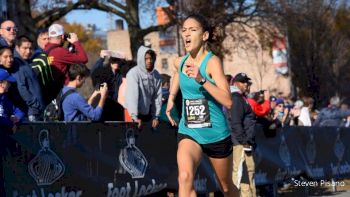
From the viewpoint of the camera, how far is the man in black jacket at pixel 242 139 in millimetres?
11094

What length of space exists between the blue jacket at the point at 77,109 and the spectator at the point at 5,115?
40.7 inches

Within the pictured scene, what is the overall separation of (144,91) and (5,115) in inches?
107

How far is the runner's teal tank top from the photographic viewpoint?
25.1 feet

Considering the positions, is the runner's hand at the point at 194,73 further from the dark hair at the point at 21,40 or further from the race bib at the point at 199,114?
the dark hair at the point at 21,40

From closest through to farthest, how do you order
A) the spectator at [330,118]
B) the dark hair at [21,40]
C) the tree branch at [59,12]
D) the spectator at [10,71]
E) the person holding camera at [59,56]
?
the spectator at [10,71]
the dark hair at [21,40]
the person holding camera at [59,56]
the spectator at [330,118]
the tree branch at [59,12]

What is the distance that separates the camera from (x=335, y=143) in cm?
1677

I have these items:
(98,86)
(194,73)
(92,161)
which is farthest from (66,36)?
(194,73)

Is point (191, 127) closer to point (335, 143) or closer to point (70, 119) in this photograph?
point (70, 119)

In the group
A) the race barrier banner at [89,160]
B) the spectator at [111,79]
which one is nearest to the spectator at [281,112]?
the spectator at [111,79]

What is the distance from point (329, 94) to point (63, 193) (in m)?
40.2

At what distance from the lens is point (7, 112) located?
8.04m

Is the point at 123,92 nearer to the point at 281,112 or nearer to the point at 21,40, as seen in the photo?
the point at 21,40

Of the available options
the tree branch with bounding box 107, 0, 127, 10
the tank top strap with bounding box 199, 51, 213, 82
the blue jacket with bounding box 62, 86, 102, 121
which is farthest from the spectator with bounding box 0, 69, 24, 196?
the tree branch with bounding box 107, 0, 127, 10

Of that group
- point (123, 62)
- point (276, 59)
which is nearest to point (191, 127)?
point (123, 62)
